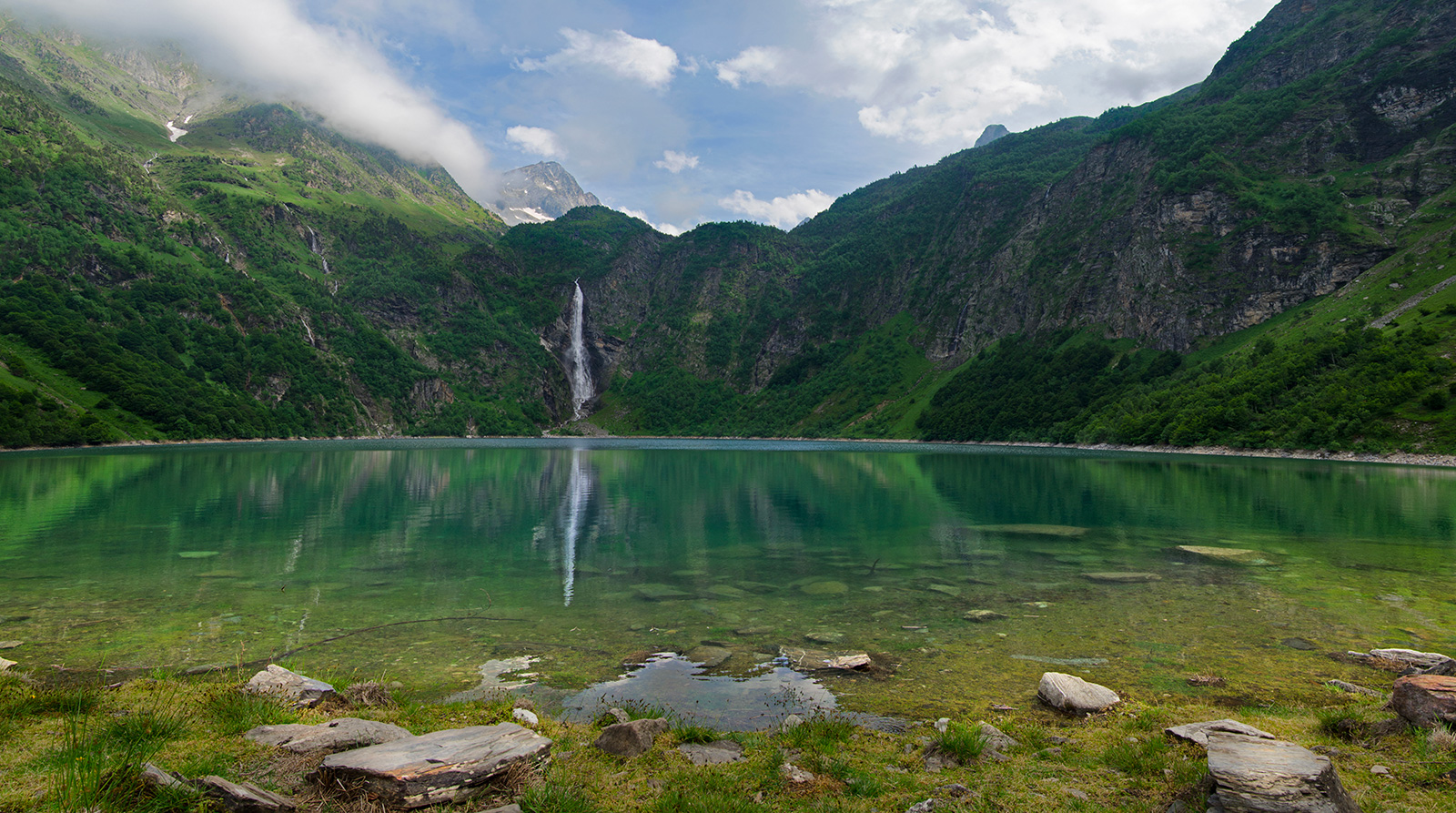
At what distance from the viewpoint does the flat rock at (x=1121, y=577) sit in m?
21.6

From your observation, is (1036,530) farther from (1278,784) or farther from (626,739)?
(626,739)

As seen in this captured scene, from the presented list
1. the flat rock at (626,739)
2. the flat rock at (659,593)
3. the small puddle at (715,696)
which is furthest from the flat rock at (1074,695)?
the flat rock at (659,593)

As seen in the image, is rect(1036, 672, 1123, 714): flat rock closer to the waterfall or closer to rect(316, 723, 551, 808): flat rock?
rect(316, 723, 551, 808): flat rock

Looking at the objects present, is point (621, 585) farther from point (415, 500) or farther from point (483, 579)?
point (415, 500)

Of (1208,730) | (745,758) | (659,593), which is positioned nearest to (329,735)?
(745,758)

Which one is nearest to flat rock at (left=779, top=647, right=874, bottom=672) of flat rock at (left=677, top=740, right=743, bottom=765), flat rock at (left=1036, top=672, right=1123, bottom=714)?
flat rock at (left=1036, top=672, right=1123, bottom=714)

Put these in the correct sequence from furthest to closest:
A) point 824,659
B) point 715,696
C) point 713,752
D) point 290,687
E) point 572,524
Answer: point 572,524, point 824,659, point 715,696, point 290,687, point 713,752

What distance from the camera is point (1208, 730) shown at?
351 inches

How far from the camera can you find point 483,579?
22.1 metres

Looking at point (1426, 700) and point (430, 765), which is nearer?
point (430, 765)

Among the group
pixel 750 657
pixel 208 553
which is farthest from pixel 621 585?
pixel 208 553

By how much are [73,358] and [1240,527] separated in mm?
182081

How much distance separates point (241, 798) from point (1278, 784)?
9765mm

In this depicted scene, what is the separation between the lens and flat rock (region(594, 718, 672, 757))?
9109 mm
